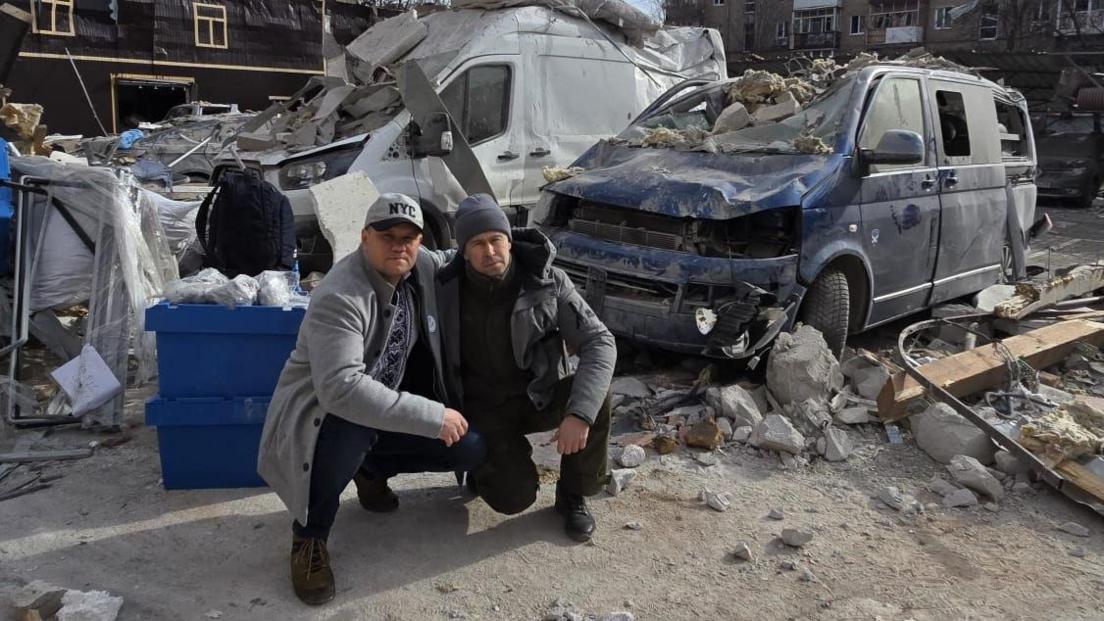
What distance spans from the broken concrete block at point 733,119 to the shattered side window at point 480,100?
7.44 ft

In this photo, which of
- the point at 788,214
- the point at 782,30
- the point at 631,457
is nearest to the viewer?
the point at 631,457

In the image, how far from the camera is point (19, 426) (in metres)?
4.12

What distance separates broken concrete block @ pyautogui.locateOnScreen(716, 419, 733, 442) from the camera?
4.26m

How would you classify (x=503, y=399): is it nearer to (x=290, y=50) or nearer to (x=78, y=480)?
(x=78, y=480)

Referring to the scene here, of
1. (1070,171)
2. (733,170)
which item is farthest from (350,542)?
(1070,171)

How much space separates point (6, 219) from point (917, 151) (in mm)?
4907

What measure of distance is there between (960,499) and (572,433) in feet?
6.01

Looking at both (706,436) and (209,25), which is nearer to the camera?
(706,436)

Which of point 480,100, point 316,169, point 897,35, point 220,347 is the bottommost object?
Answer: point 220,347

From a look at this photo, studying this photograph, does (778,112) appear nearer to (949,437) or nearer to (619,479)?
(949,437)

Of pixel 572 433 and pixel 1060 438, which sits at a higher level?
pixel 572 433

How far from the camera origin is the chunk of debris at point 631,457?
401 centimetres

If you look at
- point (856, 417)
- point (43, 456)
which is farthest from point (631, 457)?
point (43, 456)

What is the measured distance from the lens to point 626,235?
4.95 m
